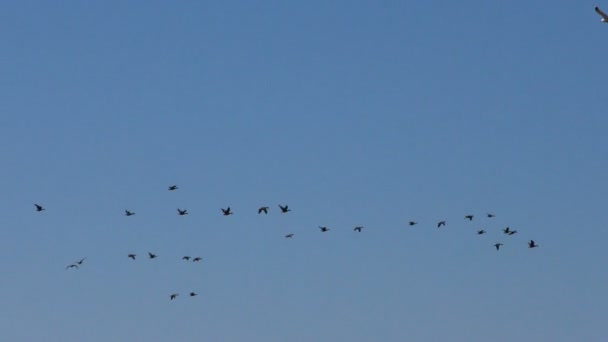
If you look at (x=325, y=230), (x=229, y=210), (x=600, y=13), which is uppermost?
(x=325, y=230)

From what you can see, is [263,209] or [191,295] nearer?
[263,209]

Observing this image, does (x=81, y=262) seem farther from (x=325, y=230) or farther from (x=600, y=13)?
(x=600, y=13)

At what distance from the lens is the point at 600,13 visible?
4394 cm

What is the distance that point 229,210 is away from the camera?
111375mm

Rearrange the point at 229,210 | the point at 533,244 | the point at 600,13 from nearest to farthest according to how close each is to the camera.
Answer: the point at 600,13
the point at 229,210
the point at 533,244

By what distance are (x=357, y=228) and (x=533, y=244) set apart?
70.5 ft

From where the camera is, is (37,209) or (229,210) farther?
(37,209)

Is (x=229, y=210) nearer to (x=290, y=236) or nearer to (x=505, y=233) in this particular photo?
(x=290, y=236)

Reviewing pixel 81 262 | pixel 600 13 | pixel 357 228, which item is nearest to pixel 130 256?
pixel 81 262

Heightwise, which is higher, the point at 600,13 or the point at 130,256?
the point at 130,256

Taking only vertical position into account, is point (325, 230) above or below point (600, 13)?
above

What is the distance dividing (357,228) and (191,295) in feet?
73.8

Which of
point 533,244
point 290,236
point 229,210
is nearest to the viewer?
point 229,210

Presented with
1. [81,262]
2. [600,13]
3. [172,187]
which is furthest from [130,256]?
[600,13]
